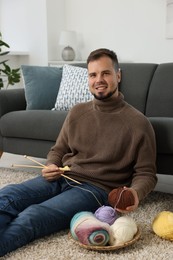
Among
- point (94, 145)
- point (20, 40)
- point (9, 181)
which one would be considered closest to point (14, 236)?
point (94, 145)

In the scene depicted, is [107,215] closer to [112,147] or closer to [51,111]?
[112,147]

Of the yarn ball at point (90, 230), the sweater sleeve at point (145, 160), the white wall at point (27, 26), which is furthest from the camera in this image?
the white wall at point (27, 26)

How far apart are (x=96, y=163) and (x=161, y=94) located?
0.96 metres

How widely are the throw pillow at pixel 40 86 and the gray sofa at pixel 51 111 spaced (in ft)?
0.39

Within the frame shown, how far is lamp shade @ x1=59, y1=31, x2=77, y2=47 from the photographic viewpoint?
3973mm

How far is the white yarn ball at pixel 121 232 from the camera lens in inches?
53.9

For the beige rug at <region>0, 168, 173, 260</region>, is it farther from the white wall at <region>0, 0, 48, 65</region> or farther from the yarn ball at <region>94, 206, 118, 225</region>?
the white wall at <region>0, 0, 48, 65</region>

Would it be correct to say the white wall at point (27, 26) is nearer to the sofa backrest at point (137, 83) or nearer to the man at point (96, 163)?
the sofa backrest at point (137, 83)

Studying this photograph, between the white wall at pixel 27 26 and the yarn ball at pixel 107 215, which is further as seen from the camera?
the white wall at pixel 27 26

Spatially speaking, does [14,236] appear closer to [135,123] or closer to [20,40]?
[135,123]

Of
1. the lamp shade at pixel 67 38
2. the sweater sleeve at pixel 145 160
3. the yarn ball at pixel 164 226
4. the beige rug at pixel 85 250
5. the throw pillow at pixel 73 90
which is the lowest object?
the beige rug at pixel 85 250

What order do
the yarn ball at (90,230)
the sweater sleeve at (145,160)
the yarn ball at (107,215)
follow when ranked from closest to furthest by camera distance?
the yarn ball at (90,230) < the yarn ball at (107,215) < the sweater sleeve at (145,160)

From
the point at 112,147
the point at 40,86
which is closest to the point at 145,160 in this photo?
the point at 112,147

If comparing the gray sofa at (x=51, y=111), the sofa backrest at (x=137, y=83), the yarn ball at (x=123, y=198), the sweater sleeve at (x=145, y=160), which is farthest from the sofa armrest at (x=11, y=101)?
the yarn ball at (x=123, y=198)
